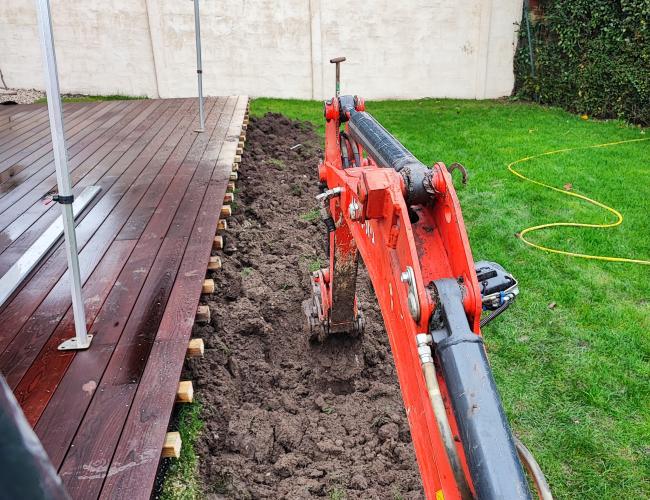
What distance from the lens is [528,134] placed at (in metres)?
9.94

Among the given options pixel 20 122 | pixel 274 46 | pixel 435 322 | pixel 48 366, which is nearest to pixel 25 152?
pixel 20 122

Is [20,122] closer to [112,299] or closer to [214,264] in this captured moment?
[214,264]

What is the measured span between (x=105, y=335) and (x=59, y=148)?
1.08 metres

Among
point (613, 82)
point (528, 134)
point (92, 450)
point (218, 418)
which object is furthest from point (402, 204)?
point (613, 82)

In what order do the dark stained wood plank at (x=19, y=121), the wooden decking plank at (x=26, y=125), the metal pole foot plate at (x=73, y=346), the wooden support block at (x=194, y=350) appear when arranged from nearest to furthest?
1. the metal pole foot plate at (x=73, y=346)
2. the wooden support block at (x=194, y=350)
3. the wooden decking plank at (x=26, y=125)
4. the dark stained wood plank at (x=19, y=121)

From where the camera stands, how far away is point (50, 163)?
21.4 feet

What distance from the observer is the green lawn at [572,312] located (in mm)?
3125

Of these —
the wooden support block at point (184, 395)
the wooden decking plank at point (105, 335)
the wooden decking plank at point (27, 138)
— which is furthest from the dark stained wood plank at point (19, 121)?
the wooden support block at point (184, 395)

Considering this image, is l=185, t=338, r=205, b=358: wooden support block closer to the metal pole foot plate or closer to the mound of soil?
the mound of soil

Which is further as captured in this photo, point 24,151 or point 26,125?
point 26,125

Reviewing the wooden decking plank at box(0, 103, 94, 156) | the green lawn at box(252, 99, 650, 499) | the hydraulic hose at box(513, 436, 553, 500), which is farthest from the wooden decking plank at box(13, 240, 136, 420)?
the wooden decking plank at box(0, 103, 94, 156)

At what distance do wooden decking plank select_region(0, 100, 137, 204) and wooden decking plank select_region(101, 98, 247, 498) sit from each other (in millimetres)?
2328

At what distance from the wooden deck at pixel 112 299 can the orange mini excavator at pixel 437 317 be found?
1198 mm

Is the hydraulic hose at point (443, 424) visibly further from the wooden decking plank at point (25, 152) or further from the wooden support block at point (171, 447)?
the wooden decking plank at point (25, 152)
